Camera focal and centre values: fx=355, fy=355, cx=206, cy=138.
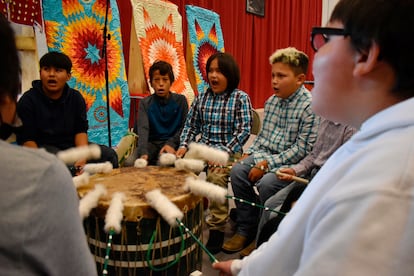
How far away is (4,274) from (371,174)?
1.63 feet

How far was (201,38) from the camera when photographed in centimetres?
374

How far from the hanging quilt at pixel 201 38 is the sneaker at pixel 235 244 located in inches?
75.2

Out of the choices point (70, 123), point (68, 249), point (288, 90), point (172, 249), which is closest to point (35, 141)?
point (70, 123)

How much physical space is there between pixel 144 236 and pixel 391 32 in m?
0.92

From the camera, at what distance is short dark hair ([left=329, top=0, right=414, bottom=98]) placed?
0.50m

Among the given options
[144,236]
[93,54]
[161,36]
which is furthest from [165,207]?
[161,36]

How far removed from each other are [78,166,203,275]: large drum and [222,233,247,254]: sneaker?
25.4 inches

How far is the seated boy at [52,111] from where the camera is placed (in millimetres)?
2047

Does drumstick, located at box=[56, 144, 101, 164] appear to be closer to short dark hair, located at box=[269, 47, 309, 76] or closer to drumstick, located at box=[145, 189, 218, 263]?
drumstick, located at box=[145, 189, 218, 263]

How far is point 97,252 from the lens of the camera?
1188 mm

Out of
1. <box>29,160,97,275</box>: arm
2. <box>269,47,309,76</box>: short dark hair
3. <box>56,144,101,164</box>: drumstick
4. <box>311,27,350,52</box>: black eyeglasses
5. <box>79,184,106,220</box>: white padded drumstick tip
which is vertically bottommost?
<box>79,184,106,220</box>: white padded drumstick tip

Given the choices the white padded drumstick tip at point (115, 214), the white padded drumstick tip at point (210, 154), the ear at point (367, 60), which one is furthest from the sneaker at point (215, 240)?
the ear at point (367, 60)

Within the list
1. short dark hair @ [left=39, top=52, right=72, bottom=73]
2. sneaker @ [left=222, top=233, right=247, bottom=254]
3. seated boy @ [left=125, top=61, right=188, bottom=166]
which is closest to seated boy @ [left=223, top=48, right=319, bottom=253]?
sneaker @ [left=222, top=233, right=247, bottom=254]

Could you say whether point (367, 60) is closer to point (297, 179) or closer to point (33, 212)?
point (33, 212)
